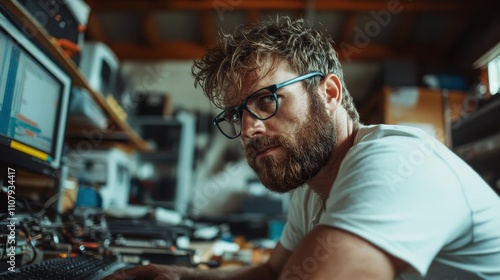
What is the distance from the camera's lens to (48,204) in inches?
60.4

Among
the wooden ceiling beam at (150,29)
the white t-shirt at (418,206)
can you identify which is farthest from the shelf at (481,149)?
the wooden ceiling beam at (150,29)

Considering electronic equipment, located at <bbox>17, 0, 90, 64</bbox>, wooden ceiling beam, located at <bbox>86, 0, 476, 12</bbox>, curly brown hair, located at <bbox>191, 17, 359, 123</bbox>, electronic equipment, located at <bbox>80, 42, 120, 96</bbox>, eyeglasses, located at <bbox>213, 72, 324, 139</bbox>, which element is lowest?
eyeglasses, located at <bbox>213, 72, 324, 139</bbox>

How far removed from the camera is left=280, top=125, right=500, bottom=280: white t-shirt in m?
0.54

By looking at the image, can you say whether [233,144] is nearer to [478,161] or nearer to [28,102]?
[478,161]

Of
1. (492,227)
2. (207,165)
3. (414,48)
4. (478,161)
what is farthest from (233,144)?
(492,227)

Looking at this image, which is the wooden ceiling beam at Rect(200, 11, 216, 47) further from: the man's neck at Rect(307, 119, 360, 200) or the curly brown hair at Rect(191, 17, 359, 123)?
the man's neck at Rect(307, 119, 360, 200)

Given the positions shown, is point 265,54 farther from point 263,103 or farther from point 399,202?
point 399,202

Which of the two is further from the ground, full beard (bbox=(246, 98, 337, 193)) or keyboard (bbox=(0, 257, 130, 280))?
full beard (bbox=(246, 98, 337, 193))

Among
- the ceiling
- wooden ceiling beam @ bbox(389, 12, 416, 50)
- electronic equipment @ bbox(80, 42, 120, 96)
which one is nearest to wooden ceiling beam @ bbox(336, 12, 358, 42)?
the ceiling

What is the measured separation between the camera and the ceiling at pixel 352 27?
3648 mm

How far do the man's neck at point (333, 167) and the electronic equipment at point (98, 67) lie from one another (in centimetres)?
169

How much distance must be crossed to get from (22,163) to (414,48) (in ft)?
13.2

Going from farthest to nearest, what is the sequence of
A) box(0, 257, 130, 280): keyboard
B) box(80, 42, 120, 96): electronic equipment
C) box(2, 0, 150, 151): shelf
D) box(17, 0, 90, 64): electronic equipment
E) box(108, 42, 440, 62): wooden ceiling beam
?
box(108, 42, 440, 62): wooden ceiling beam, box(80, 42, 120, 96): electronic equipment, box(17, 0, 90, 64): electronic equipment, box(2, 0, 150, 151): shelf, box(0, 257, 130, 280): keyboard

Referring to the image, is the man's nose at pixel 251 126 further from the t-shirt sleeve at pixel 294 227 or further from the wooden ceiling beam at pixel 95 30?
the wooden ceiling beam at pixel 95 30
